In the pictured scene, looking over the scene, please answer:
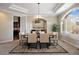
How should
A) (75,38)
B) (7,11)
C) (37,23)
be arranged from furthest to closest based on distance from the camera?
(7,11) → (37,23) → (75,38)

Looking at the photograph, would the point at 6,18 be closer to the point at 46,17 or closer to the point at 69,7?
the point at 46,17

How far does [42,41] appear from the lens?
7566 mm

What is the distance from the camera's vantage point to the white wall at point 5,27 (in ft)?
29.2

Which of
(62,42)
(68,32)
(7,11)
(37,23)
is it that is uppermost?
(7,11)

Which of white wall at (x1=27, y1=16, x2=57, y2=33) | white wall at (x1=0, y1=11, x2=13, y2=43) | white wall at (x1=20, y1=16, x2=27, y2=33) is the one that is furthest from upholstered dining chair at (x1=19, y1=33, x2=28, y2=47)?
white wall at (x1=0, y1=11, x2=13, y2=43)

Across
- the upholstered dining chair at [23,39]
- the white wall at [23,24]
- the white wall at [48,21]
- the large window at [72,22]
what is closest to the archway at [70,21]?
the large window at [72,22]

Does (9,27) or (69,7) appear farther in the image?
(9,27)

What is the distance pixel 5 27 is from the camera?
9336 mm

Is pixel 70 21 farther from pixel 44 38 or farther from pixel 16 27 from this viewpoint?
pixel 16 27

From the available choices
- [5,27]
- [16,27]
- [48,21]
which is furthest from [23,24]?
[5,27]

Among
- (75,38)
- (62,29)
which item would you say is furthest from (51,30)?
(75,38)

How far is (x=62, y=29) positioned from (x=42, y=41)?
1433mm

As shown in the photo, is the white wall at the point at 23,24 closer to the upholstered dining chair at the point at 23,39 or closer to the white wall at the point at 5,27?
the upholstered dining chair at the point at 23,39

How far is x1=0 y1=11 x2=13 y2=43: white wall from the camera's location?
350 inches
